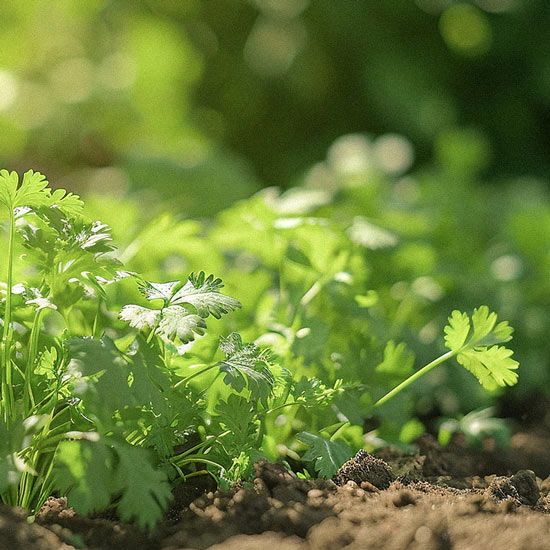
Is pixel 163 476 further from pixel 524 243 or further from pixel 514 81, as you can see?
pixel 514 81

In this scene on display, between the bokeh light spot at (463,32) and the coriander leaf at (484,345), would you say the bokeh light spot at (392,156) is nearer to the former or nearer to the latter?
the bokeh light spot at (463,32)

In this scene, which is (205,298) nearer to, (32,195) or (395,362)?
(32,195)

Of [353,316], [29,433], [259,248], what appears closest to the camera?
[29,433]

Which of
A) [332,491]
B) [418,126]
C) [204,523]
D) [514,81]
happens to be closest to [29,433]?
[204,523]

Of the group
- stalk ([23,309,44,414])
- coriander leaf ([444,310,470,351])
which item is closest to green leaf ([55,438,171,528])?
stalk ([23,309,44,414])

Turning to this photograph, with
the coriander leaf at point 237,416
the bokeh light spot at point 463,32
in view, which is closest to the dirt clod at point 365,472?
the coriander leaf at point 237,416

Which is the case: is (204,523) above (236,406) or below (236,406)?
below

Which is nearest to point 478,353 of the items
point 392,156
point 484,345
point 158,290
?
point 484,345
